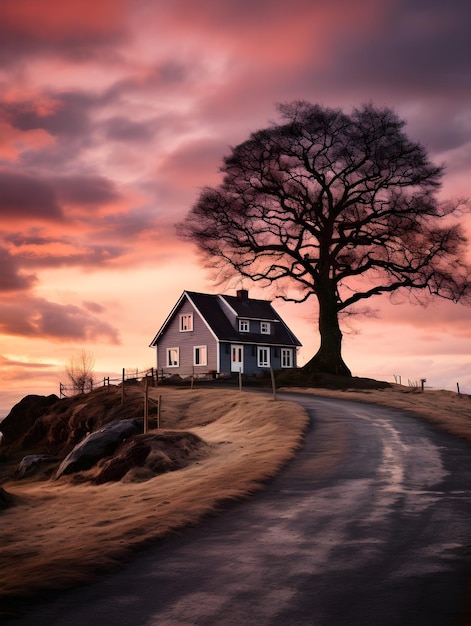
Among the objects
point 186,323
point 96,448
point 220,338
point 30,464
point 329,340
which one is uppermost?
point 186,323

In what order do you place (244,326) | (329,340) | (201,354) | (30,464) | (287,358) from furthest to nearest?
(287,358) → (244,326) → (201,354) → (329,340) → (30,464)

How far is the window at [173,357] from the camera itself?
2559 inches

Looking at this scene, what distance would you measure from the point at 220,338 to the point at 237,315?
12.3ft

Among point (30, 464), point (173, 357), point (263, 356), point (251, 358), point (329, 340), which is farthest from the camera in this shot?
point (263, 356)

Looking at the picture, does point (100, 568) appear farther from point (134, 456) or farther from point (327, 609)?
point (134, 456)

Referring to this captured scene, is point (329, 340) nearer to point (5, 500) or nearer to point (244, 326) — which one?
point (244, 326)

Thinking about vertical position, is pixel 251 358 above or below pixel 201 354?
below

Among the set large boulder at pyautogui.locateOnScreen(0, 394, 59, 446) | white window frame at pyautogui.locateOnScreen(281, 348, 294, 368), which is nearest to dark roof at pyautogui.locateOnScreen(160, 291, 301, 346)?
white window frame at pyautogui.locateOnScreen(281, 348, 294, 368)

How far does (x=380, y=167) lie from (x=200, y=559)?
45314 mm

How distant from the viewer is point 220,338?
6112cm

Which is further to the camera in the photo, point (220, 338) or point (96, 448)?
point (220, 338)

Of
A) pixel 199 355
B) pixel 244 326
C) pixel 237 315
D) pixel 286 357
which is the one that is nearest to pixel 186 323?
pixel 199 355

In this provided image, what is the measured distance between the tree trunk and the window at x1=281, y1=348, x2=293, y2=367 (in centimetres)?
1392

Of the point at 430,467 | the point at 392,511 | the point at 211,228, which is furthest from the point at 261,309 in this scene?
the point at 392,511
